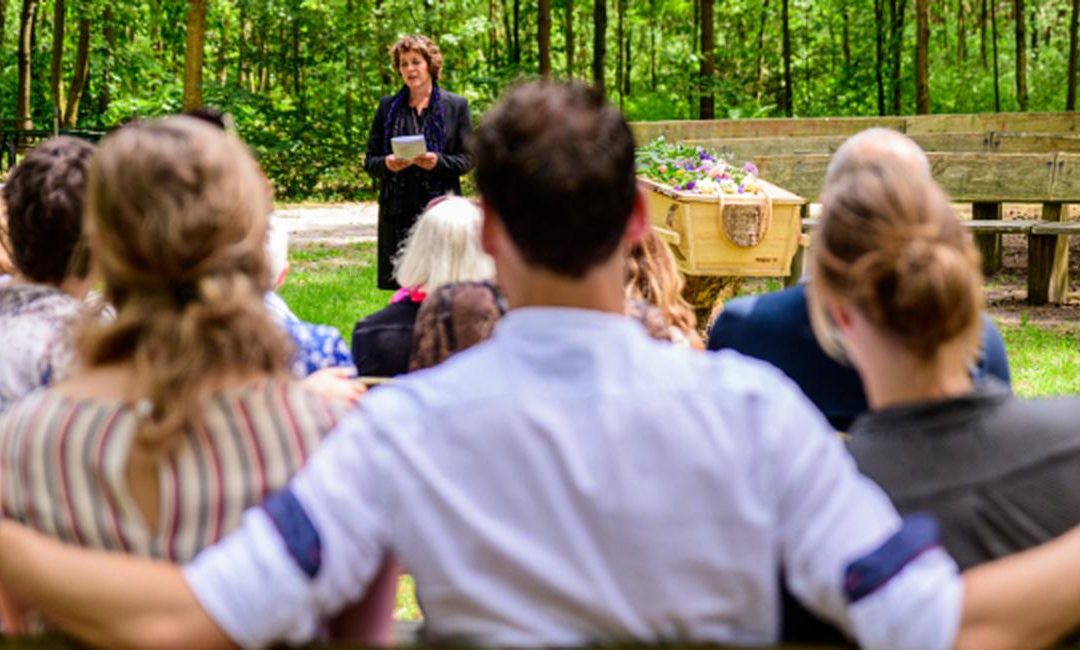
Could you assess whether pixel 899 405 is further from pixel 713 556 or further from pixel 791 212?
pixel 791 212

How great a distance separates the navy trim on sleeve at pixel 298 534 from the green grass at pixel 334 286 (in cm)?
708

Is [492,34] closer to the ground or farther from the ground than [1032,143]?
farther from the ground

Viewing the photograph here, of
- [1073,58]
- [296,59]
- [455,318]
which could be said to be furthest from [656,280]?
[296,59]

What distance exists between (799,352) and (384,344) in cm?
119

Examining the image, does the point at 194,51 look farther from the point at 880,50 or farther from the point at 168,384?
the point at 880,50

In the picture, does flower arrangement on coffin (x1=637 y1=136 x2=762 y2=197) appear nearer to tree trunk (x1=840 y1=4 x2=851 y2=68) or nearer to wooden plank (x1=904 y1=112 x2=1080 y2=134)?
wooden plank (x1=904 y1=112 x2=1080 y2=134)

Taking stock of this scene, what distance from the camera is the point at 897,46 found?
3294 centimetres

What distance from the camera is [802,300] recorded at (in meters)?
3.45

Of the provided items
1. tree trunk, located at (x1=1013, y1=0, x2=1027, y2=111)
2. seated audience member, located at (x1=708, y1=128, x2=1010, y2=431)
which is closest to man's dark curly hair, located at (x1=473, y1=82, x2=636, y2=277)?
seated audience member, located at (x1=708, y1=128, x2=1010, y2=431)

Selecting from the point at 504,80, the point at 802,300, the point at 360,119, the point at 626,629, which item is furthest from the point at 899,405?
Answer: the point at 360,119

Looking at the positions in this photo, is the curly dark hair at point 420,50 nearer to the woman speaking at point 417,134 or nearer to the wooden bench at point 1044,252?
the woman speaking at point 417,134

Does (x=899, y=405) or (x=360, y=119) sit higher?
(x=360, y=119)

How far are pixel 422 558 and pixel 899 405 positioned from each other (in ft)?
2.34

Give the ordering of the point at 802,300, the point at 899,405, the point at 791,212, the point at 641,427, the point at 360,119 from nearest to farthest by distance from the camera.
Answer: the point at 641,427 < the point at 899,405 < the point at 802,300 < the point at 791,212 < the point at 360,119
